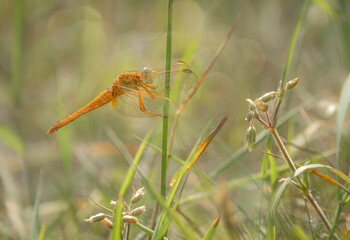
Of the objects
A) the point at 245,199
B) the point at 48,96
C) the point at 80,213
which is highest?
the point at 245,199

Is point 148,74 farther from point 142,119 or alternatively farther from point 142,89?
point 142,119

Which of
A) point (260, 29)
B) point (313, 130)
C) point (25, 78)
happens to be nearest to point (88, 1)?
point (25, 78)

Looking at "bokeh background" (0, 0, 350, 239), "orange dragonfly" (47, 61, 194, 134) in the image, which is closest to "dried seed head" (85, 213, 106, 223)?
"bokeh background" (0, 0, 350, 239)

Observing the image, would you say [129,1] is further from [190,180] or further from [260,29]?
[190,180]

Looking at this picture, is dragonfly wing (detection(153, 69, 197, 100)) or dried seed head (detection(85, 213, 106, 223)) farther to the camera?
dragonfly wing (detection(153, 69, 197, 100))

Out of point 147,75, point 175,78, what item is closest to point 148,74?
point 147,75

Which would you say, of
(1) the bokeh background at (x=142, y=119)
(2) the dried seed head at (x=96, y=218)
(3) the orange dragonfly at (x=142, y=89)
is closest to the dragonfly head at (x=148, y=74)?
(3) the orange dragonfly at (x=142, y=89)

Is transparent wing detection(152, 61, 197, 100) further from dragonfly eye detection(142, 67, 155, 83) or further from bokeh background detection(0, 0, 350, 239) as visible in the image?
bokeh background detection(0, 0, 350, 239)
